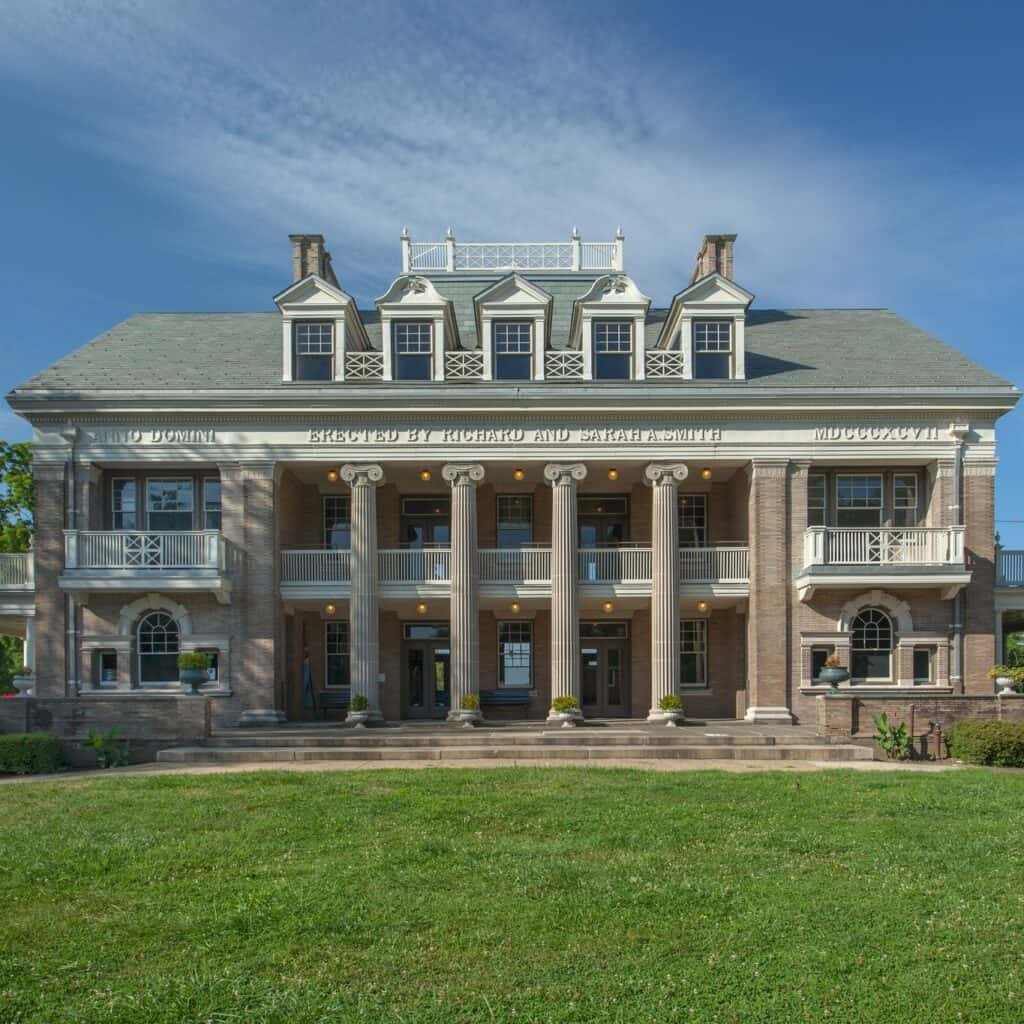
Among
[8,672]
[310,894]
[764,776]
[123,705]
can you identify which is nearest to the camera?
[310,894]

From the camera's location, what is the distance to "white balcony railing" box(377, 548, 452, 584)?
93.3ft

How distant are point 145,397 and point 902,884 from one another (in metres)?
23.2

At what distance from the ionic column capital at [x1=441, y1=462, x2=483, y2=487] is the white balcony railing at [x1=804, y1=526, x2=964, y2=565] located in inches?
358

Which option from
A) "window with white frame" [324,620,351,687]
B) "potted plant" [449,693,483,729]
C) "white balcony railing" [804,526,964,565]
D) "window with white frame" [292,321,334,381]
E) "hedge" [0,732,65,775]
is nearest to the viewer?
"hedge" [0,732,65,775]

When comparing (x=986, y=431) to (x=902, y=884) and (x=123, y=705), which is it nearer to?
(x=902, y=884)

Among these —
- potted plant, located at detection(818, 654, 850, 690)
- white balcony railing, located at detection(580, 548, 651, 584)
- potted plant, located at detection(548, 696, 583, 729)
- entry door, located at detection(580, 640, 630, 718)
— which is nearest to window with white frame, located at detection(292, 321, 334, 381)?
white balcony railing, located at detection(580, 548, 651, 584)

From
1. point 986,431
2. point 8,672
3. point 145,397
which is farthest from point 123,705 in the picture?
point 8,672

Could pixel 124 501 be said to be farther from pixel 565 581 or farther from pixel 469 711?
pixel 565 581

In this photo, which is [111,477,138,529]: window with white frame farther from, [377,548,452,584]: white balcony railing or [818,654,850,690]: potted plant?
[818,654,850,690]: potted plant

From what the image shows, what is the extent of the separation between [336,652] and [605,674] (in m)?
8.14

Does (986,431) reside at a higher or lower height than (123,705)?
higher

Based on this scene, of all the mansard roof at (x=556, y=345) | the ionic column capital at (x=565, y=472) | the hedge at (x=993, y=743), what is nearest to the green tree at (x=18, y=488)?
the mansard roof at (x=556, y=345)

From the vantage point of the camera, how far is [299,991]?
24.0 feet

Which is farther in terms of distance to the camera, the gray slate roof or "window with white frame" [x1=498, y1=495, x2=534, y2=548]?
"window with white frame" [x1=498, y1=495, x2=534, y2=548]
